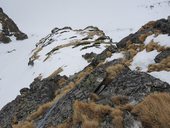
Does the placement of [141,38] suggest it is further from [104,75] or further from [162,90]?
[162,90]

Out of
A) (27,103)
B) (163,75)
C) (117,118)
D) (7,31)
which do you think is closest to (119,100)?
(117,118)

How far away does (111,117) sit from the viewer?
10.5 metres

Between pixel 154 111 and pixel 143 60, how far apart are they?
9.05 meters

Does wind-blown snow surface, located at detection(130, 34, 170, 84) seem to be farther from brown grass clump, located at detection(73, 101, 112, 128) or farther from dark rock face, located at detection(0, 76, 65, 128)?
dark rock face, located at detection(0, 76, 65, 128)

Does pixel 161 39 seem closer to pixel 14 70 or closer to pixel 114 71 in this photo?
pixel 114 71

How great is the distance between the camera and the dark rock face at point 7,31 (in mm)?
70625

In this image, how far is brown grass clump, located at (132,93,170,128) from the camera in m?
9.04

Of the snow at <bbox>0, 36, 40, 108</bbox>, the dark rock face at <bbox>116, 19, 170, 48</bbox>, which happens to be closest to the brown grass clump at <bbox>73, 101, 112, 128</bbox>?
the dark rock face at <bbox>116, 19, 170, 48</bbox>

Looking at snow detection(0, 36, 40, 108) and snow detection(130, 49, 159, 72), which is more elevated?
snow detection(0, 36, 40, 108)

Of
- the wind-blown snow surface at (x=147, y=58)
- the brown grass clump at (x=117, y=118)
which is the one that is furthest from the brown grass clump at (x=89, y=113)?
the wind-blown snow surface at (x=147, y=58)

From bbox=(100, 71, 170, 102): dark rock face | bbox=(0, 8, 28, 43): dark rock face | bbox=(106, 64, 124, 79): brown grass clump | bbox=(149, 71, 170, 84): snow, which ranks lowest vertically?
bbox=(149, 71, 170, 84): snow

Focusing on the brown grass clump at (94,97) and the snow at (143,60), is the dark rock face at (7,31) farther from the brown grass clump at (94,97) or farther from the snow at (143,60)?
the brown grass clump at (94,97)

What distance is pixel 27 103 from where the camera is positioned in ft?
71.1

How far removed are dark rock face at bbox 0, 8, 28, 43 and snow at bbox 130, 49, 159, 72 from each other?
55.8m
